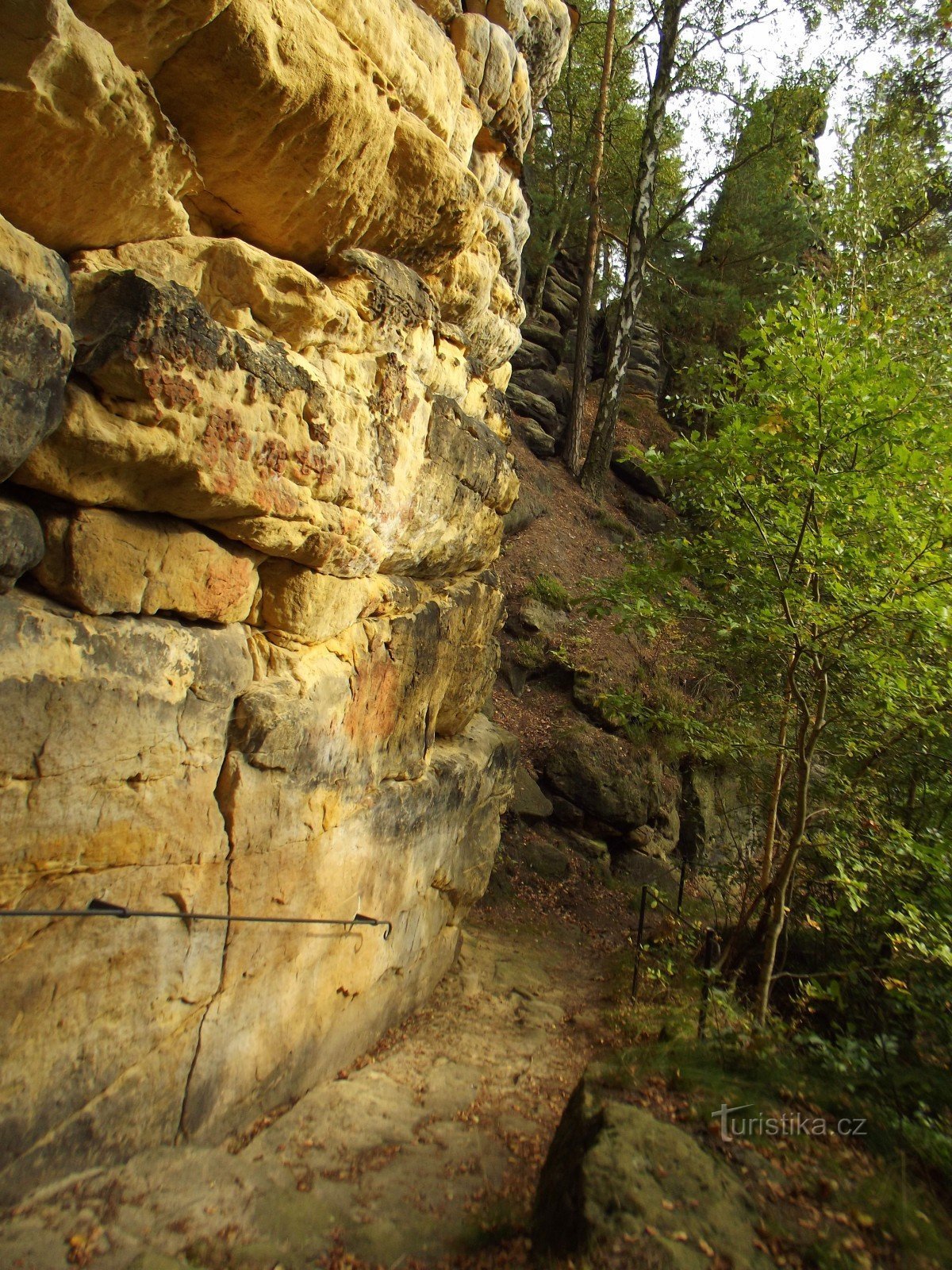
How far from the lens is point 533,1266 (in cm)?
365

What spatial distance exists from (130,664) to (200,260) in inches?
99.2

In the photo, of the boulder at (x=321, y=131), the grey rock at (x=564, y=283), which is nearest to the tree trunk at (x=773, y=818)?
the boulder at (x=321, y=131)

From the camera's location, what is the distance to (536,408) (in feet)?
65.2

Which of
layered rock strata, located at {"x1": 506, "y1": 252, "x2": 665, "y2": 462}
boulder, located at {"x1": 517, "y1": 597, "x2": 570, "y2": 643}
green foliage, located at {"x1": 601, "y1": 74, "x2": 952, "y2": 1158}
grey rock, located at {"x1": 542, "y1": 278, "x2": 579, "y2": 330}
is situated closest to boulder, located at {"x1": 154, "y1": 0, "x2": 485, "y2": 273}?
green foliage, located at {"x1": 601, "y1": 74, "x2": 952, "y2": 1158}

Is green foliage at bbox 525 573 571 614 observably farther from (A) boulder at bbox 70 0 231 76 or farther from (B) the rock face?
(A) boulder at bbox 70 0 231 76

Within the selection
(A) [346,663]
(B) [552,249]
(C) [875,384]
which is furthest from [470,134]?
(B) [552,249]

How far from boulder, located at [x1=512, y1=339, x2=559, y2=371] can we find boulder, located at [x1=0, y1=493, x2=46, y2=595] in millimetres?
18482

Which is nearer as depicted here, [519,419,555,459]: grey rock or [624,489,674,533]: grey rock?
[519,419,555,459]: grey rock

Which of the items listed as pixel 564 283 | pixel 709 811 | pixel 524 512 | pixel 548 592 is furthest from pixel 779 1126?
pixel 564 283

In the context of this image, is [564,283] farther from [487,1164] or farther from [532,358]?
[487,1164]

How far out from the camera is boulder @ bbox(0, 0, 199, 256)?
10.6 feet

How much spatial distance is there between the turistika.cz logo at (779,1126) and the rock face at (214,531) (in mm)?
2835

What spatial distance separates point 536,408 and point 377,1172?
58.9 ft

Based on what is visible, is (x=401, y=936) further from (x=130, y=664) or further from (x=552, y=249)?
(x=552, y=249)
